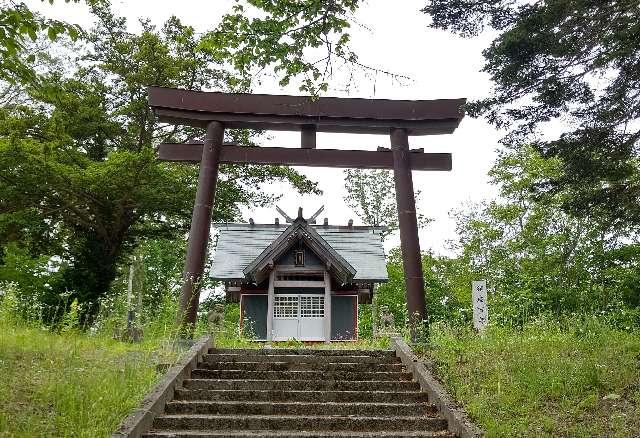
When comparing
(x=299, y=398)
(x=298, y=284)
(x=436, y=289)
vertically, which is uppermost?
(x=436, y=289)

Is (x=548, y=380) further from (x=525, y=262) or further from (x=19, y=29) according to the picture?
(x=525, y=262)

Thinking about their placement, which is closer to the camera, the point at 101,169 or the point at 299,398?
the point at 299,398

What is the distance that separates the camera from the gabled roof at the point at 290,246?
17.7 m

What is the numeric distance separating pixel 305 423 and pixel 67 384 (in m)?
2.78

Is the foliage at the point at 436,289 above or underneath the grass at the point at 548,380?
above

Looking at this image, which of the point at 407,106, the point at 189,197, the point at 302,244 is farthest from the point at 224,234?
the point at 407,106

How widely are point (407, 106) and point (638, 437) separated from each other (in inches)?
351

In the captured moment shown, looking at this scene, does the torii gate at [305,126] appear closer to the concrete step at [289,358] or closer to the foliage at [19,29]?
the concrete step at [289,358]

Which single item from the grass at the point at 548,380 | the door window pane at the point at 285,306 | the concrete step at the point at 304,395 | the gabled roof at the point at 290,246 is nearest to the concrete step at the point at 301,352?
the grass at the point at 548,380

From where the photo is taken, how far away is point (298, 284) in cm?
1878

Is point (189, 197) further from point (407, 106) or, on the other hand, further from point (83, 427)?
point (83, 427)

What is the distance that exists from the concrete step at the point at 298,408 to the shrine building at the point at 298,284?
10.5 metres

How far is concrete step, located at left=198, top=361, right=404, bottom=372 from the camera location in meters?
9.02

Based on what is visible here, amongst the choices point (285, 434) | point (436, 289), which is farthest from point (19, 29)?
point (436, 289)
